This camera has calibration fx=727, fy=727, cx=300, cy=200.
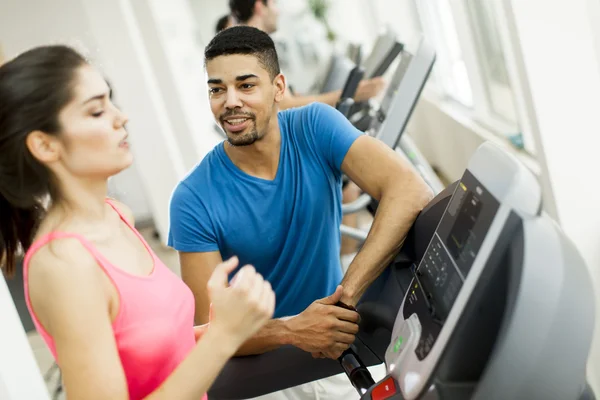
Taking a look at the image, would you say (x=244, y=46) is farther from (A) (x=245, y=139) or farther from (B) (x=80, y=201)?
(B) (x=80, y=201)

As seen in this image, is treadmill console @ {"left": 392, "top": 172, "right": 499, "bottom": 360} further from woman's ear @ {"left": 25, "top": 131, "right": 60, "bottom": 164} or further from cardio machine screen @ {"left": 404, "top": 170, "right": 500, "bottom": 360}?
woman's ear @ {"left": 25, "top": 131, "right": 60, "bottom": 164}

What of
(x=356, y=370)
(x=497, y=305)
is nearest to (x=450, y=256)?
(x=497, y=305)

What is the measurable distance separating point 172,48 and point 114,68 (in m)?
0.39

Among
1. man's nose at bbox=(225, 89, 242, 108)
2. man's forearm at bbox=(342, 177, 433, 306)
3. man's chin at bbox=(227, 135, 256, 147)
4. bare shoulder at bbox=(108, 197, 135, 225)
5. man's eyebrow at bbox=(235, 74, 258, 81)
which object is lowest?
man's forearm at bbox=(342, 177, 433, 306)

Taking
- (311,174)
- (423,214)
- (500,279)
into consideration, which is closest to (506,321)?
(500,279)

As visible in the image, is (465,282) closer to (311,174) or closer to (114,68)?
(311,174)

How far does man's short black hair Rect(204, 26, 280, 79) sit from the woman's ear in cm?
70

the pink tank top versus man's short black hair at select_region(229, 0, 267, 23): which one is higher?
man's short black hair at select_region(229, 0, 267, 23)

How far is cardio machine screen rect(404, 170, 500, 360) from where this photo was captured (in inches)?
33.1

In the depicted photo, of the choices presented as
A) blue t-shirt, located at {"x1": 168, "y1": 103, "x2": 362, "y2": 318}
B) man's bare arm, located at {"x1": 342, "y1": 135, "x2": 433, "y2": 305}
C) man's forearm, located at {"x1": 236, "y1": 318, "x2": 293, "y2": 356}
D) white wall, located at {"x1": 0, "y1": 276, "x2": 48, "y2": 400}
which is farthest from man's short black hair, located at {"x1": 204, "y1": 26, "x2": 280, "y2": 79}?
white wall, located at {"x1": 0, "y1": 276, "x2": 48, "y2": 400}

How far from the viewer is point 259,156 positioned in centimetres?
163

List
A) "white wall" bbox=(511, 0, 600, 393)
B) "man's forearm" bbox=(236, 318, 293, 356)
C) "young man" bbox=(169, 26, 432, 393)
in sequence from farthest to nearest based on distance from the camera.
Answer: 1. "white wall" bbox=(511, 0, 600, 393)
2. "young man" bbox=(169, 26, 432, 393)
3. "man's forearm" bbox=(236, 318, 293, 356)

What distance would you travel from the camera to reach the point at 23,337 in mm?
922

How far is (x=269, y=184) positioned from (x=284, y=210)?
0.07 m
